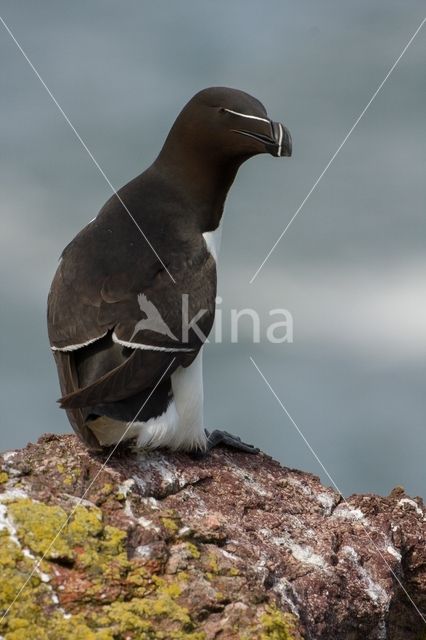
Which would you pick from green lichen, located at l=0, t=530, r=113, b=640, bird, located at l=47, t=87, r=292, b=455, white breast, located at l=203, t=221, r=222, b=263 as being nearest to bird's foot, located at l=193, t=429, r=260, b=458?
bird, located at l=47, t=87, r=292, b=455

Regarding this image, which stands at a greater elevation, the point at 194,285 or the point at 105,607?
the point at 194,285

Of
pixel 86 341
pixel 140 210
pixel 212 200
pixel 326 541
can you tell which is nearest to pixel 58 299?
pixel 86 341

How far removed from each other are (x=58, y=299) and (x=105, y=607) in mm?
2606

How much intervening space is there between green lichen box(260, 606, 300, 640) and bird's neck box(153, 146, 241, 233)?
3562mm

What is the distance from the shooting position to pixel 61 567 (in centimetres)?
→ 474

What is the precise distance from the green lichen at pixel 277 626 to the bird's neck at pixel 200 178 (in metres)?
3.56

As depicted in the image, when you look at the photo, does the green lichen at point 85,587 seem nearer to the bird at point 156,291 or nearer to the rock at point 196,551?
→ the rock at point 196,551

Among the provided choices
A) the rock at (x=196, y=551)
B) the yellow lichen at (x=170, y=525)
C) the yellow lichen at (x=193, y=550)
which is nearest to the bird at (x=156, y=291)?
the rock at (x=196, y=551)

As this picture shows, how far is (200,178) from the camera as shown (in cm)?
800

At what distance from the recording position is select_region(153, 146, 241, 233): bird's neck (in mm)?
7891

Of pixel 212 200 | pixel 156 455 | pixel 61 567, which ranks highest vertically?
pixel 212 200

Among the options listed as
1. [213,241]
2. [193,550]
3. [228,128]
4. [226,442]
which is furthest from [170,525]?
[228,128]

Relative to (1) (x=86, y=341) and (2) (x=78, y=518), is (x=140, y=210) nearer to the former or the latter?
(1) (x=86, y=341)

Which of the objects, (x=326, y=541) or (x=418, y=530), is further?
(x=418, y=530)
